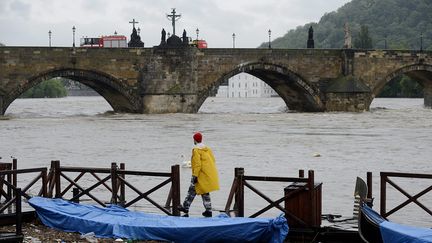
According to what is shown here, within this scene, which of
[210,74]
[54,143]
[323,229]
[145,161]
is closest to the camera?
[323,229]

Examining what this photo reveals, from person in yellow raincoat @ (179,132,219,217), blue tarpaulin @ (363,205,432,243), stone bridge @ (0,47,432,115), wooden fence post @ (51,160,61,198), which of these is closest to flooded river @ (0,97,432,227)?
person in yellow raincoat @ (179,132,219,217)

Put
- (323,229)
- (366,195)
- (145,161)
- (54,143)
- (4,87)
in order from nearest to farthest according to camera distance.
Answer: (323,229)
(366,195)
(145,161)
(54,143)
(4,87)

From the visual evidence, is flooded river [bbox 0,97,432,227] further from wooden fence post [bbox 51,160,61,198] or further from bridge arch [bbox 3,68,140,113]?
bridge arch [bbox 3,68,140,113]

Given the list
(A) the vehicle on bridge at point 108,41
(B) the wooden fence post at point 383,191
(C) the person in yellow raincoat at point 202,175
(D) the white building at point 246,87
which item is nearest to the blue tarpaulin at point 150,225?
(C) the person in yellow raincoat at point 202,175

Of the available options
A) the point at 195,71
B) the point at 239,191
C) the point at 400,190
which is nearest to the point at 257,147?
the point at 239,191

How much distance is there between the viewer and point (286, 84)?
198 ft

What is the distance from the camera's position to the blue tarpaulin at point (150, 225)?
37.5 feet

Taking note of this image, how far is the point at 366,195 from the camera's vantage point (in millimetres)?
13023

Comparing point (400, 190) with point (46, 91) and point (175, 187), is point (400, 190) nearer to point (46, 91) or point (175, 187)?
point (175, 187)

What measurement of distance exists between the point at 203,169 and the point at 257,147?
56.1 feet

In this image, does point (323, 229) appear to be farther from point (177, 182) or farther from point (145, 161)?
point (145, 161)

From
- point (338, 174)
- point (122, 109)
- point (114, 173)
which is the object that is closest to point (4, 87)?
point (122, 109)

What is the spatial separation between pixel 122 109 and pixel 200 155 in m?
45.8

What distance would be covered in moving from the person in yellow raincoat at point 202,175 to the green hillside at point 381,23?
128145 mm
